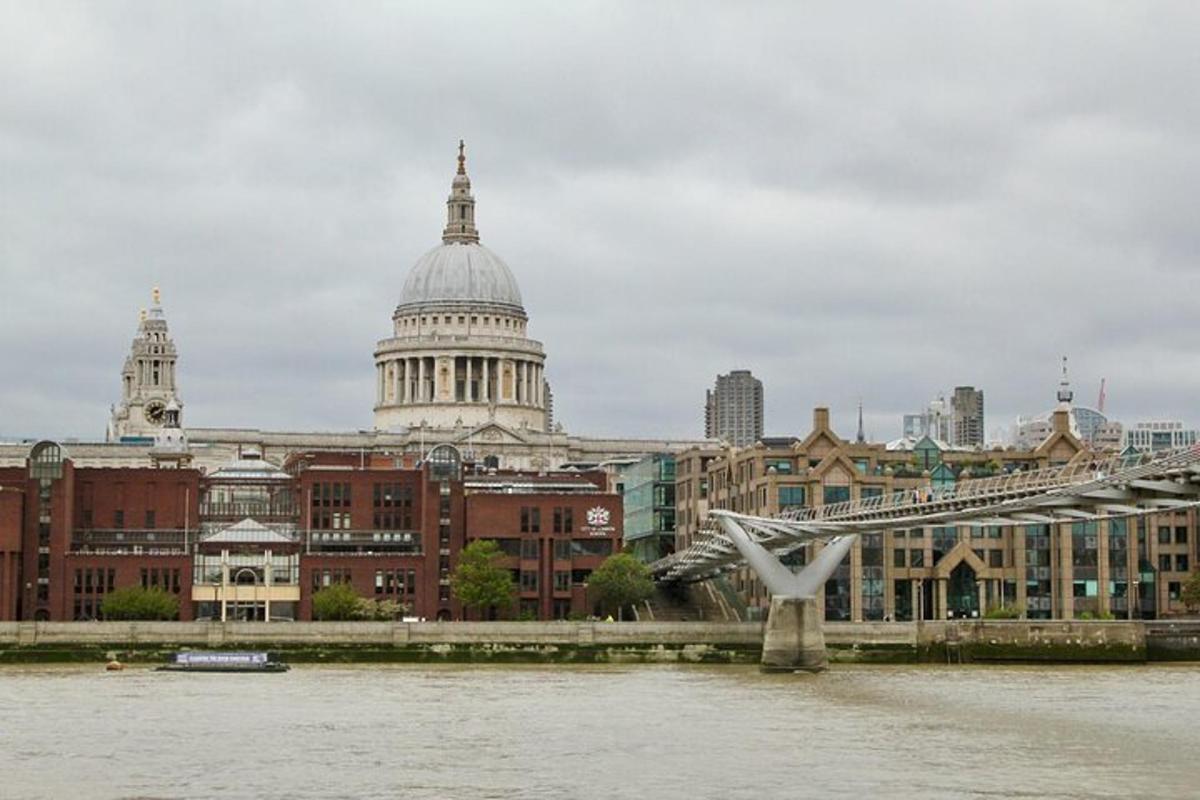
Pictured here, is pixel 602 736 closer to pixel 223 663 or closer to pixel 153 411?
pixel 223 663

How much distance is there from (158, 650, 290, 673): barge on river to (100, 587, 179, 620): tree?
53.6ft

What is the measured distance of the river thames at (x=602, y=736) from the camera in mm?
47688

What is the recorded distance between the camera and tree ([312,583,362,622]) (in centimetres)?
10400

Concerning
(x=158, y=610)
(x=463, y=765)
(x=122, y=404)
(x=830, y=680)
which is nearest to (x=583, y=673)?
(x=830, y=680)

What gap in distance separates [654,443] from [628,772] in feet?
406

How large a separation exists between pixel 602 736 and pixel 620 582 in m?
50.7

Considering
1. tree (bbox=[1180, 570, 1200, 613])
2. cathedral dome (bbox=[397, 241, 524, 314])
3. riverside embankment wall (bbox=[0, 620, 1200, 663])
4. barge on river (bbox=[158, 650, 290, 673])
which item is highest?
cathedral dome (bbox=[397, 241, 524, 314])

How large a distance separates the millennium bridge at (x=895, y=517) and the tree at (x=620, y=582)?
2207 millimetres

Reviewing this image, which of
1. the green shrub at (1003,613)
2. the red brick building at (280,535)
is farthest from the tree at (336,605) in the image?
the green shrub at (1003,613)

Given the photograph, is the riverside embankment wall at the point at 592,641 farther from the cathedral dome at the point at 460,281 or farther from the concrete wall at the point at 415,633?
the cathedral dome at the point at 460,281

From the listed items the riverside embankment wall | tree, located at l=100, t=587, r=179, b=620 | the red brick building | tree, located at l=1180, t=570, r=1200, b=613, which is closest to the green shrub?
tree, located at l=1180, t=570, r=1200, b=613

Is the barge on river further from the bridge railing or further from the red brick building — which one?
the red brick building

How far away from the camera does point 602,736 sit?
188 feet

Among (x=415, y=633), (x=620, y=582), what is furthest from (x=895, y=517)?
(x=620, y=582)
